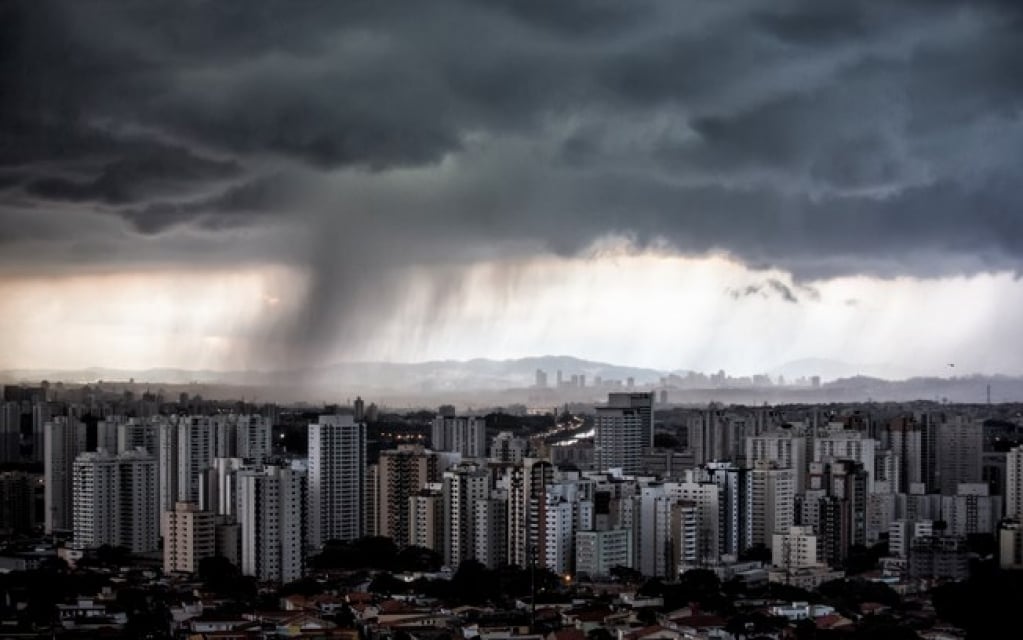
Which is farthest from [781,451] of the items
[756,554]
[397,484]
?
[397,484]

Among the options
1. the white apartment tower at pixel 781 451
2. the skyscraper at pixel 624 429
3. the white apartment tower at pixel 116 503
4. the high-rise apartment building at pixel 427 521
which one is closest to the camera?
the high-rise apartment building at pixel 427 521

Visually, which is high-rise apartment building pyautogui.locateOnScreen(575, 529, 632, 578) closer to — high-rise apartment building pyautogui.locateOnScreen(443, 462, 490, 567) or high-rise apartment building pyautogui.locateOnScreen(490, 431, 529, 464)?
high-rise apartment building pyautogui.locateOnScreen(443, 462, 490, 567)

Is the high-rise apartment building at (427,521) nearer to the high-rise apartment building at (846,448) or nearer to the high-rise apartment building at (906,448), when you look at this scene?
the high-rise apartment building at (846,448)

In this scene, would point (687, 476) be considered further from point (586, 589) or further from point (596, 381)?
point (596, 381)

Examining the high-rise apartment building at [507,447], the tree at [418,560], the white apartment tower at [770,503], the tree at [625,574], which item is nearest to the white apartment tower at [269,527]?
the tree at [418,560]

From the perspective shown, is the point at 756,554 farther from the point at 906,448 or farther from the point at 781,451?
the point at 906,448

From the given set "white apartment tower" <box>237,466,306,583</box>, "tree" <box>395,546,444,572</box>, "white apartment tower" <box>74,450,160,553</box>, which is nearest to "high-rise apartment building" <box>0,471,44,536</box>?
"white apartment tower" <box>74,450,160,553</box>

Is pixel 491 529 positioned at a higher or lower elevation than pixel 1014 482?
lower
